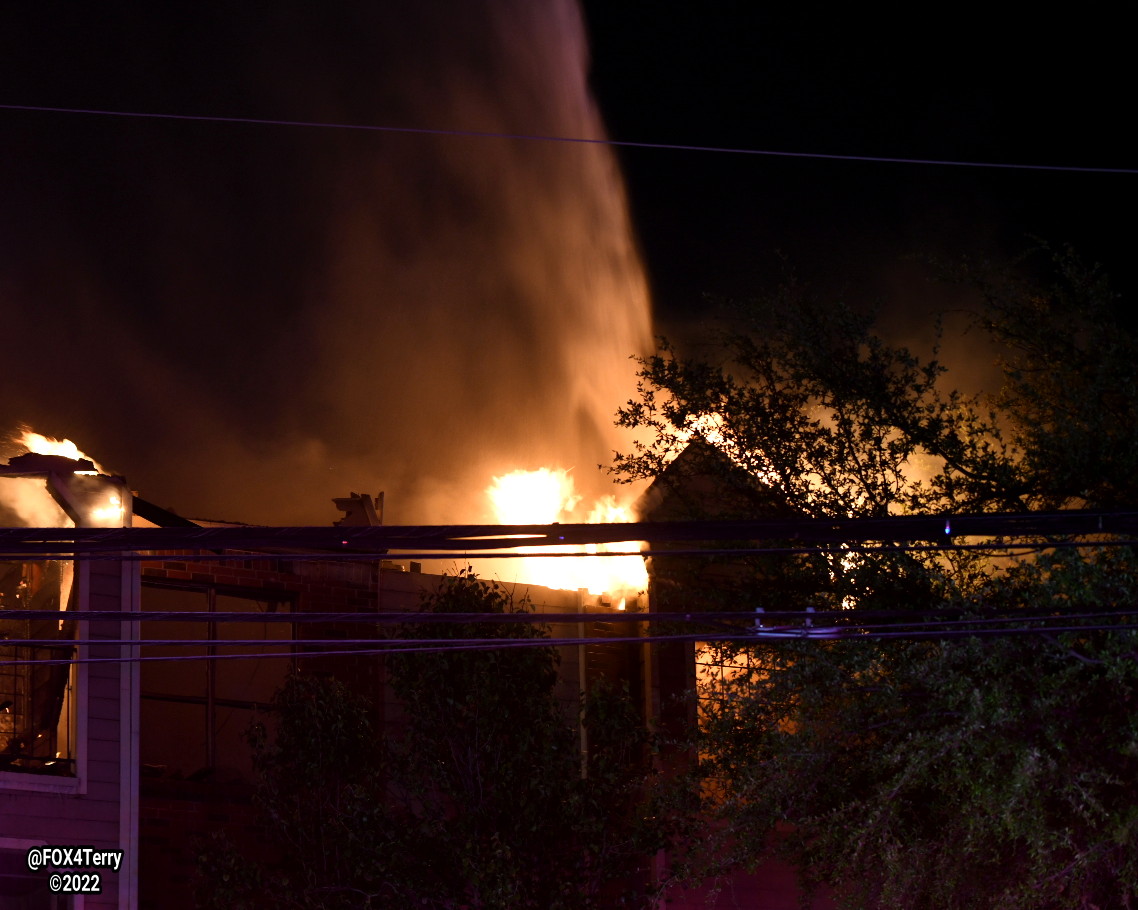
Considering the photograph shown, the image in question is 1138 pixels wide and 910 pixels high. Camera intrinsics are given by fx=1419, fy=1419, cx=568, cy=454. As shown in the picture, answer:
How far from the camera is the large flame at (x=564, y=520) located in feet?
63.1

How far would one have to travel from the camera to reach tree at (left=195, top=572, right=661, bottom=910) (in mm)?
12180

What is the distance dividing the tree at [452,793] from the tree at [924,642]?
1.00m

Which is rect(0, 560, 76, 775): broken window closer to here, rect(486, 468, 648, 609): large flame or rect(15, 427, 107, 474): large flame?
rect(15, 427, 107, 474): large flame

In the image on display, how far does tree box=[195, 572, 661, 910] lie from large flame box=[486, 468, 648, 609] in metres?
1.71

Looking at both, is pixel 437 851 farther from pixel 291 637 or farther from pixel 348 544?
pixel 348 544

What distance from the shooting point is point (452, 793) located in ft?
42.0

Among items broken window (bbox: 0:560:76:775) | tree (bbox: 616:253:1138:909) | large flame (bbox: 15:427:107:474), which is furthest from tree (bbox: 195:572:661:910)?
large flame (bbox: 15:427:107:474)

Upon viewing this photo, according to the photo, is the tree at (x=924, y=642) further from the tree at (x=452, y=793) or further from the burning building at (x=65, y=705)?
the burning building at (x=65, y=705)

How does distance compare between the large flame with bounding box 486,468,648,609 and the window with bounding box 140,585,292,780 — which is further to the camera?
the large flame with bounding box 486,468,648,609

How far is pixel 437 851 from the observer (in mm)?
12461

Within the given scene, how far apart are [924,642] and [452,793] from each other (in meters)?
4.41

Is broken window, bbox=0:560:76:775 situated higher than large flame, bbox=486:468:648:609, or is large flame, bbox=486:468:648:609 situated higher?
large flame, bbox=486:468:648:609

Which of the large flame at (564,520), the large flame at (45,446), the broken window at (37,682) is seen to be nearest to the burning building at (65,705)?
the broken window at (37,682)

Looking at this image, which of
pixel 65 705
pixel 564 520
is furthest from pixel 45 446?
pixel 564 520
